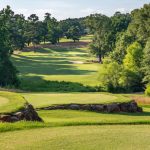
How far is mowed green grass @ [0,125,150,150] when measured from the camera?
13367 millimetres

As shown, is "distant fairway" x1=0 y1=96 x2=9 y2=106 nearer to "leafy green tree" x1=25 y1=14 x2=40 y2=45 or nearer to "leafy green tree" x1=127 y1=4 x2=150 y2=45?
"leafy green tree" x1=127 y1=4 x2=150 y2=45

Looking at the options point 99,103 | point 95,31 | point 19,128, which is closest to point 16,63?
point 95,31

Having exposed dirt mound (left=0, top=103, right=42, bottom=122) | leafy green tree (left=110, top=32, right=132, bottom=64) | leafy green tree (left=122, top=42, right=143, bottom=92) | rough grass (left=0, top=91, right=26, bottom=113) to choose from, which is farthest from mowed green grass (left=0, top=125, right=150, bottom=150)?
leafy green tree (left=110, top=32, right=132, bottom=64)

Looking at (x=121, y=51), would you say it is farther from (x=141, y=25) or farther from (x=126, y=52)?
(x=141, y=25)

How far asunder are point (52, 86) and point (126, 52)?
63.2ft

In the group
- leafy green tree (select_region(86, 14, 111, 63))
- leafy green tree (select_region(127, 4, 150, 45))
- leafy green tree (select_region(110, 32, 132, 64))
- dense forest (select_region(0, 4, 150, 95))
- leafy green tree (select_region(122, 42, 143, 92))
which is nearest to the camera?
dense forest (select_region(0, 4, 150, 95))

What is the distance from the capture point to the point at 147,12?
80250 millimetres

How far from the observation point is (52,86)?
2461 inches

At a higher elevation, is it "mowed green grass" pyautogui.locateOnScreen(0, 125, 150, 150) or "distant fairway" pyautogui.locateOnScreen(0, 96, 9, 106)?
"mowed green grass" pyautogui.locateOnScreen(0, 125, 150, 150)

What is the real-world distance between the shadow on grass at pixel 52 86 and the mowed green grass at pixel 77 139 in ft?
140

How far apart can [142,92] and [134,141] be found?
49.3 metres

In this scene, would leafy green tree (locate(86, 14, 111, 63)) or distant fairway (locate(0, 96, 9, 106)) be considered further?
leafy green tree (locate(86, 14, 111, 63))

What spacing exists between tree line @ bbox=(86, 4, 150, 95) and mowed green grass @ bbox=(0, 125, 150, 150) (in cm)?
4131

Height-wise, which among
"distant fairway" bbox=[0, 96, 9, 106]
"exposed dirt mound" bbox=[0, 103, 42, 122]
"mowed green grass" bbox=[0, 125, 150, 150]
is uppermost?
"mowed green grass" bbox=[0, 125, 150, 150]
